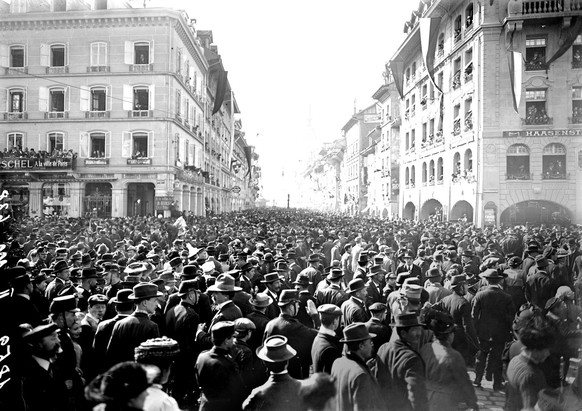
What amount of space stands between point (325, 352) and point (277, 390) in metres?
1.23

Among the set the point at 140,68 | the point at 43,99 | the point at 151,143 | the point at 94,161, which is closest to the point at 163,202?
the point at 151,143

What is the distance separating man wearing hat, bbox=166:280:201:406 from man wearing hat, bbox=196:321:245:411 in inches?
61.9

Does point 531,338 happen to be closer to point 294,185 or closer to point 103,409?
point 103,409

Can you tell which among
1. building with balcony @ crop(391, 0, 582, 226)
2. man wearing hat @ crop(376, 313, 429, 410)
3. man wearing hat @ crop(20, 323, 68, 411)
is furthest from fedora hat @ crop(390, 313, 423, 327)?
building with balcony @ crop(391, 0, 582, 226)

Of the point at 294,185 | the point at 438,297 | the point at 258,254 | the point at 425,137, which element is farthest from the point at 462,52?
the point at 294,185

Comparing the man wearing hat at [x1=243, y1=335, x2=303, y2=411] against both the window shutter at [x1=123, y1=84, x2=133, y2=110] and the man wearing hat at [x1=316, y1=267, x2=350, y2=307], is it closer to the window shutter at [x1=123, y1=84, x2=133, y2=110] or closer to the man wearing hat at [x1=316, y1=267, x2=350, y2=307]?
the man wearing hat at [x1=316, y1=267, x2=350, y2=307]

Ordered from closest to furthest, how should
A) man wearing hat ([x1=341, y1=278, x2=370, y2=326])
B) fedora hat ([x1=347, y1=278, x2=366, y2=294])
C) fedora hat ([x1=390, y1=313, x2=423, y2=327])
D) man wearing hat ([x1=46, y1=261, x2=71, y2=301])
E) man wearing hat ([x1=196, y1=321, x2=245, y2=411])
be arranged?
1. man wearing hat ([x1=196, y1=321, x2=245, y2=411])
2. fedora hat ([x1=390, y1=313, x2=423, y2=327])
3. man wearing hat ([x1=341, y1=278, x2=370, y2=326])
4. fedora hat ([x1=347, y1=278, x2=366, y2=294])
5. man wearing hat ([x1=46, y1=261, x2=71, y2=301])

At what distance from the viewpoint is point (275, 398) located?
11.3 feet

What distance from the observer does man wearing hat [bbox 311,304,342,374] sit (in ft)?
15.1

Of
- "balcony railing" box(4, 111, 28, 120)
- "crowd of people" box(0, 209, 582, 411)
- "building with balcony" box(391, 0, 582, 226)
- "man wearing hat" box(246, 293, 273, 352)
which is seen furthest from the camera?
"balcony railing" box(4, 111, 28, 120)

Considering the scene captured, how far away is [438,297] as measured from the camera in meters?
7.50

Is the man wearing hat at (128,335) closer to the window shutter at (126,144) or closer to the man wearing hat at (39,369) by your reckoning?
the man wearing hat at (39,369)

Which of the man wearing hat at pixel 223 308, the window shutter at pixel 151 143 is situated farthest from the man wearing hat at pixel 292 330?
the window shutter at pixel 151 143

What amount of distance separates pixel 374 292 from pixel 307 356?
2900 mm
